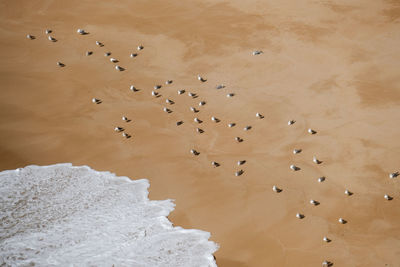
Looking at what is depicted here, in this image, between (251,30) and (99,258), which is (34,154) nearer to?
(99,258)

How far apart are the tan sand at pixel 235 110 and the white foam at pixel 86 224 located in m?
0.32

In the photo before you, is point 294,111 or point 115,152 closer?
point 115,152

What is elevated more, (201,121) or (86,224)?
(201,121)

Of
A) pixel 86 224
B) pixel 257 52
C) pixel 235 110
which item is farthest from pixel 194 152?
pixel 257 52

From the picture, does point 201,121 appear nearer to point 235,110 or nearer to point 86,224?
point 235,110

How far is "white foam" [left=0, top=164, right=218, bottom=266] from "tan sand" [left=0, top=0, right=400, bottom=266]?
1.06 ft

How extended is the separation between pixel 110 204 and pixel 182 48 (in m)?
6.79

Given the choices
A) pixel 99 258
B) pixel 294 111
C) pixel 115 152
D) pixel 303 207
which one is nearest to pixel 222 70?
pixel 294 111

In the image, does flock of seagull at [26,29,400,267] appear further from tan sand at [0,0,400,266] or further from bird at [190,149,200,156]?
tan sand at [0,0,400,266]

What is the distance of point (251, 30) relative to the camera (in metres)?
16.1

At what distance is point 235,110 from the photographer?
500 inches

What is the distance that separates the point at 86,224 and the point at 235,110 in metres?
4.97

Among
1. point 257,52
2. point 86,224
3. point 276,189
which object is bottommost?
point 86,224

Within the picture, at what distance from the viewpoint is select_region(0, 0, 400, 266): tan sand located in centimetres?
950
